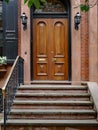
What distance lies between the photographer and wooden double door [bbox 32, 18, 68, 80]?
1135cm

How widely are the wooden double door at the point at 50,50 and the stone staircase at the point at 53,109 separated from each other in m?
1.72

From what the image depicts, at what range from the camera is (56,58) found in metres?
11.4

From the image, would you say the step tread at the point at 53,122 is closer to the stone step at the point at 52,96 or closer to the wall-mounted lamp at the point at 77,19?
the stone step at the point at 52,96

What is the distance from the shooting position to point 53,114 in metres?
8.33

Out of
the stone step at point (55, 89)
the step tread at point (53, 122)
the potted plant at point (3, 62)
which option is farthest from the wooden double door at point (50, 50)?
the step tread at point (53, 122)

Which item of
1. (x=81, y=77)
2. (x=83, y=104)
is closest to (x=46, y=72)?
(x=81, y=77)

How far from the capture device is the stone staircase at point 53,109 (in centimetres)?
777

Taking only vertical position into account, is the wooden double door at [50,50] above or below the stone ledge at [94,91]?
above

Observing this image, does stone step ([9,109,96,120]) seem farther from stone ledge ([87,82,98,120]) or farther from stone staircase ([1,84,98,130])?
stone ledge ([87,82,98,120])

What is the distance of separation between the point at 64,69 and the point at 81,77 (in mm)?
784

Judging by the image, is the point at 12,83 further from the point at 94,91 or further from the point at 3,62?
the point at 94,91

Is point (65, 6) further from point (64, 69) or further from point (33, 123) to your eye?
point (33, 123)

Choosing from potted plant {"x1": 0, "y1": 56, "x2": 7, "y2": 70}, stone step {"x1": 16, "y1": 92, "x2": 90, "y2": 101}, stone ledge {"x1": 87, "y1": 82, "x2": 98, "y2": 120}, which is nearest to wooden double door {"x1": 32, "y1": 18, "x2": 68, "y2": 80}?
potted plant {"x1": 0, "y1": 56, "x2": 7, "y2": 70}

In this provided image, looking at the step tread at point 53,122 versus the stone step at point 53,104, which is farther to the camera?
the stone step at point 53,104
